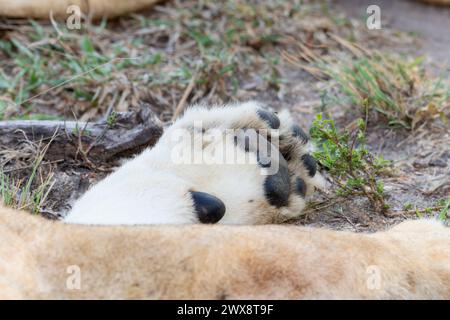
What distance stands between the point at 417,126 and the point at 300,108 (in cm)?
58

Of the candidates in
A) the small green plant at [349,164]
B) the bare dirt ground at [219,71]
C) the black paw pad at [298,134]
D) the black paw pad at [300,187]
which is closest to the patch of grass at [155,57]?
the bare dirt ground at [219,71]

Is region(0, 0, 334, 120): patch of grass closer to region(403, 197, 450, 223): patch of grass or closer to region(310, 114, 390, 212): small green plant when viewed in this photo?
region(310, 114, 390, 212): small green plant

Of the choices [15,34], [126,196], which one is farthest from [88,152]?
[15,34]

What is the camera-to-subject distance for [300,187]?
78.3 inches

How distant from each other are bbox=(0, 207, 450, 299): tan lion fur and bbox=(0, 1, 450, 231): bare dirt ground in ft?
2.35

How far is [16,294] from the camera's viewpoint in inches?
49.6

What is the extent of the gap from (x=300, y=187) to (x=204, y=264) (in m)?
0.71

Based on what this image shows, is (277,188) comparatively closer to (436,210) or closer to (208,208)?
(208,208)

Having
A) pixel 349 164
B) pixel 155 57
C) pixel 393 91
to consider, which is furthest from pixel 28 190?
pixel 393 91

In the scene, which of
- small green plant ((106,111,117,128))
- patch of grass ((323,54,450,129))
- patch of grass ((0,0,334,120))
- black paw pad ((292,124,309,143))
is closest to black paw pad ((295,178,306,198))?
black paw pad ((292,124,309,143))

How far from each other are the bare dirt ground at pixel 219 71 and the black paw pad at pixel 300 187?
17 centimetres

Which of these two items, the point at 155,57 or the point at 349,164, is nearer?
the point at 349,164

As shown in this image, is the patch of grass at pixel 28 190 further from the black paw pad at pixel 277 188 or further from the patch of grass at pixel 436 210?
the patch of grass at pixel 436 210

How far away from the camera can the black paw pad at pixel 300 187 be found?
1982 mm
